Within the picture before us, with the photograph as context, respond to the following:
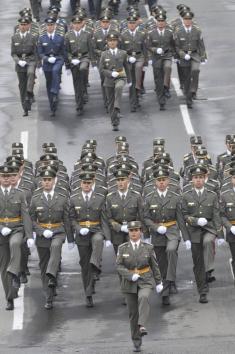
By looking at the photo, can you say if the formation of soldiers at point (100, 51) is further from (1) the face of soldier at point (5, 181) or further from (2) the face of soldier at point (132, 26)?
(1) the face of soldier at point (5, 181)

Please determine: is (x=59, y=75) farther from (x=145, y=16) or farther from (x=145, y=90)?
(x=145, y=16)

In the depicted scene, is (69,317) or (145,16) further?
(145,16)

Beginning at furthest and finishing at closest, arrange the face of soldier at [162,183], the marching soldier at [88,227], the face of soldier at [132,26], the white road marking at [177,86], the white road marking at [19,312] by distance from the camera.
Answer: the white road marking at [177,86] → the face of soldier at [132,26] → the face of soldier at [162,183] → the marching soldier at [88,227] → the white road marking at [19,312]

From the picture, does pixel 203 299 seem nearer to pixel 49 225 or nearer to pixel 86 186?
pixel 86 186

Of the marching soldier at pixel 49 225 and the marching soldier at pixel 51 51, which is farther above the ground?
the marching soldier at pixel 49 225

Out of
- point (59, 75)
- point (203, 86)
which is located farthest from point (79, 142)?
point (203, 86)

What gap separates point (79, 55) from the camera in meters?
36.9

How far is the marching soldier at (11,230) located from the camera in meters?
26.4

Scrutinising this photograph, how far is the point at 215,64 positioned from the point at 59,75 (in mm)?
5868

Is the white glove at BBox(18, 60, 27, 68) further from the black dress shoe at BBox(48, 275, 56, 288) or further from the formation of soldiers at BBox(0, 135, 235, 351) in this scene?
the black dress shoe at BBox(48, 275, 56, 288)

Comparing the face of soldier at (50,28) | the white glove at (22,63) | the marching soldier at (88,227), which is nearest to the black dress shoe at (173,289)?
the marching soldier at (88,227)

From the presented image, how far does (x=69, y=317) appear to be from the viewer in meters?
26.0

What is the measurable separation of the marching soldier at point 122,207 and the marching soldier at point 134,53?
33.3 feet

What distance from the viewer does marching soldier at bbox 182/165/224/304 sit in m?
26.5
